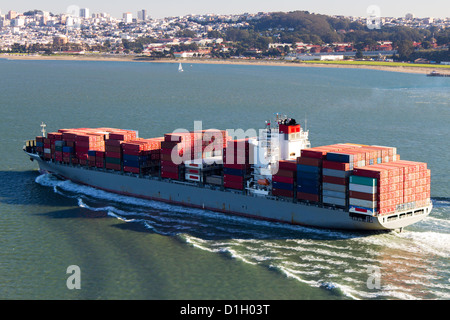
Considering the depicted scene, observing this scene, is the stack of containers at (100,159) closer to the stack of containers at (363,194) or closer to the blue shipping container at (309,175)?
the blue shipping container at (309,175)

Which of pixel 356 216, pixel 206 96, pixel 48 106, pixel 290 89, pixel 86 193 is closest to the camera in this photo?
pixel 356 216

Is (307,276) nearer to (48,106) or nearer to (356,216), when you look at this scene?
(356,216)

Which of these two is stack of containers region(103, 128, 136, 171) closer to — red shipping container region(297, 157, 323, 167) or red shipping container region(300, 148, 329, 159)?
red shipping container region(297, 157, 323, 167)

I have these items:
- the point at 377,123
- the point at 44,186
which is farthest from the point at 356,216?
the point at 377,123

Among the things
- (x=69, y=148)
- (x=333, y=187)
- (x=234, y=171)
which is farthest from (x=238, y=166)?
(x=69, y=148)

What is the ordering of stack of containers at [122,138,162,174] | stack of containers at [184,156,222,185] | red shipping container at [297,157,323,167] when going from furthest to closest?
1. stack of containers at [122,138,162,174]
2. stack of containers at [184,156,222,185]
3. red shipping container at [297,157,323,167]

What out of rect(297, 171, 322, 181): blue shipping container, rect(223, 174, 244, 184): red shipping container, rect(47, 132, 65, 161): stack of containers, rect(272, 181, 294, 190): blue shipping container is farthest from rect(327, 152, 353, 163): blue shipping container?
rect(47, 132, 65, 161): stack of containers
